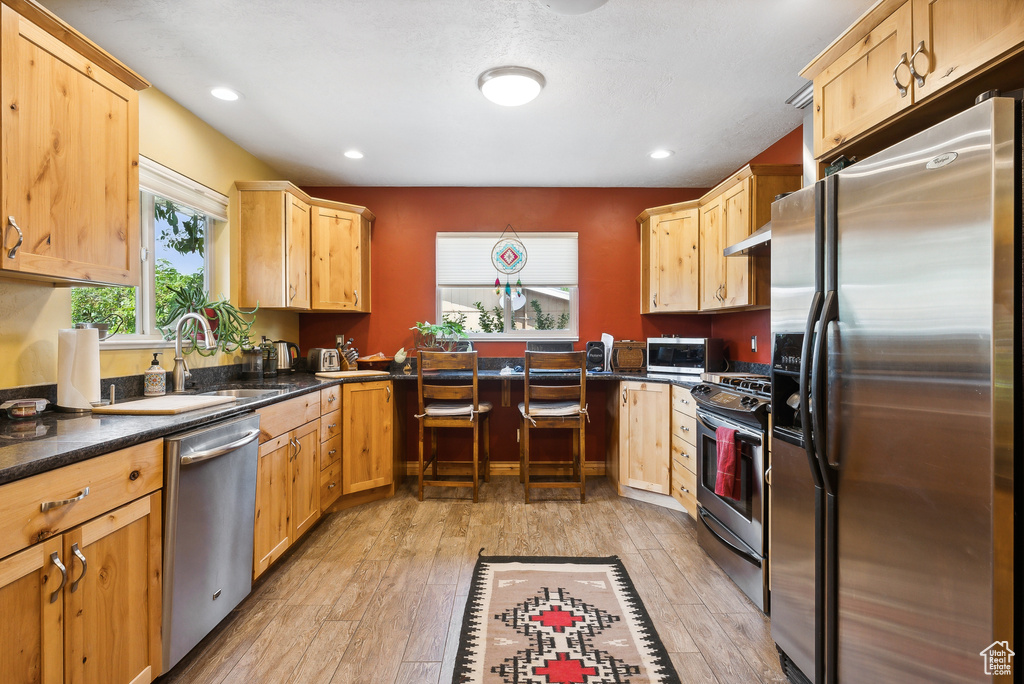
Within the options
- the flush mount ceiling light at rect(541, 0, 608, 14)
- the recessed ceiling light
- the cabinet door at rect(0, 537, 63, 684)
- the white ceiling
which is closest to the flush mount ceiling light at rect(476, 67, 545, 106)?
the white ceiling

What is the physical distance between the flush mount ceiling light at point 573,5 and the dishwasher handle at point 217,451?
215cm

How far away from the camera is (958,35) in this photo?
1.30 metres

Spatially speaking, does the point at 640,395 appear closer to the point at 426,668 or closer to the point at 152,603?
the point at 426,668

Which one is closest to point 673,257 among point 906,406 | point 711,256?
point 711,256

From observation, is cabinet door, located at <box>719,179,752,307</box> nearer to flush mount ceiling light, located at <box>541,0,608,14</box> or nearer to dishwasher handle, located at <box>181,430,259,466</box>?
flush mount ceiling light, located at <box>541,0,608,14</box>

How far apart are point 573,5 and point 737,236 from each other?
186 cm

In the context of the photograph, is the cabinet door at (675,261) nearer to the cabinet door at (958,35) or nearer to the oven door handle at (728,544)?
the oven door handle at (728,544)

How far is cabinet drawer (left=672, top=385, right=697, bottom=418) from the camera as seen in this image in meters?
2.97

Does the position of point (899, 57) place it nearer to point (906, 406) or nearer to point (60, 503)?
point (906, 406)

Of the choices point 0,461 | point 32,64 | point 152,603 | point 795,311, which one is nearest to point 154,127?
point 32,64

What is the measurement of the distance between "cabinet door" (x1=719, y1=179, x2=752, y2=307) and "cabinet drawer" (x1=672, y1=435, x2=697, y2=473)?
998 mm

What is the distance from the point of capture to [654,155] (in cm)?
348

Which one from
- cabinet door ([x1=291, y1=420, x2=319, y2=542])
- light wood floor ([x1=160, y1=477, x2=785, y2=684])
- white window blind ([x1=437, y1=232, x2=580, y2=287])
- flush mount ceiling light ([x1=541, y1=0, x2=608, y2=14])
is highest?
flush mount ceiling light ([x1=541, y1=0, x2=608, y2=14])

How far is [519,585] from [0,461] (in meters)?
1.96
